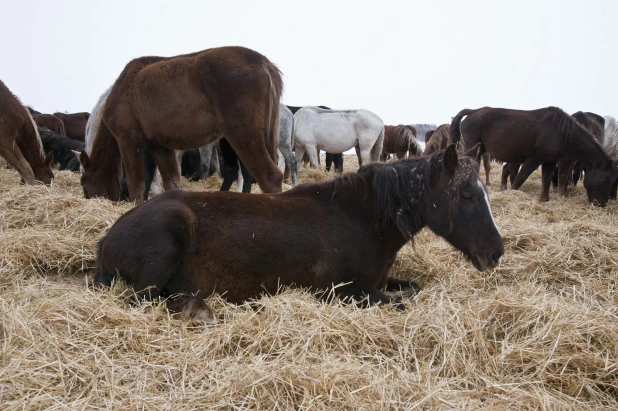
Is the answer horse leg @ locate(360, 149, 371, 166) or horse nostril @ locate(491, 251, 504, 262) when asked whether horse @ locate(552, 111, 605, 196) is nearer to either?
horse leg @ locate(360, 149, 371, 166)

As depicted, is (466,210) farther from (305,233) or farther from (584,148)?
(584,148)

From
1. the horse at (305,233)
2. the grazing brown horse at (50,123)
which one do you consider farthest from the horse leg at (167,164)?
the grazing brown horse at (50,123)

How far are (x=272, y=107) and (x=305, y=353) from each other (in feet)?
11.7

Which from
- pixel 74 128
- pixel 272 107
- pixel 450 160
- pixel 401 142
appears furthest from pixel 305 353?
pixel 74 128

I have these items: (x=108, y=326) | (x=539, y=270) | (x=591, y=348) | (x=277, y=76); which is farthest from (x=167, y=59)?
(x=591, y=348)

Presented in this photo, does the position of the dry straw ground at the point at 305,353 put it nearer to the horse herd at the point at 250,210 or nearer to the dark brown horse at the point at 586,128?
the horse herd at the point at 250,210

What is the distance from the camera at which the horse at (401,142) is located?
18203 millimetres

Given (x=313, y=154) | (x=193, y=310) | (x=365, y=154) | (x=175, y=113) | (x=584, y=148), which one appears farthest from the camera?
(x=365, y=154)

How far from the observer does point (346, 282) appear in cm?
329

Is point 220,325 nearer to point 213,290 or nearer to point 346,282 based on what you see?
point 213,290

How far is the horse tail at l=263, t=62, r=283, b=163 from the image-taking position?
5.15m

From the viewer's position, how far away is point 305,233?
332cm

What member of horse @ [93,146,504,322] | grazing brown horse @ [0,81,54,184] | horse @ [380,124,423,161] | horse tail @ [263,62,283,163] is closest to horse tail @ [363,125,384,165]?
horse @ [380,124,423,161]

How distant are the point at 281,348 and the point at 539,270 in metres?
2.77
